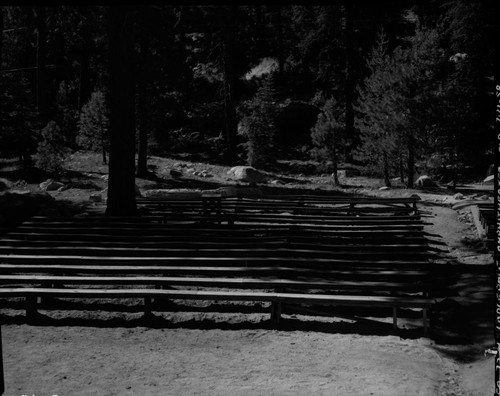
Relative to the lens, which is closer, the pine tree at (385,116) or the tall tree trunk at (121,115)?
the tall tree trunk at (121,115)

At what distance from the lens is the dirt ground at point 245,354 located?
5699 millimetres

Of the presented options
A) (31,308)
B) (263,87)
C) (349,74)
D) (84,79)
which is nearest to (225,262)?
(31,308)

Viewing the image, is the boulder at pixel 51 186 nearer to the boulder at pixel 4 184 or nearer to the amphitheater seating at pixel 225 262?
the boulder at pixel 4 184

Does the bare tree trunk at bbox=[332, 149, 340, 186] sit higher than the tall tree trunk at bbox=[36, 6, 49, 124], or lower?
lower

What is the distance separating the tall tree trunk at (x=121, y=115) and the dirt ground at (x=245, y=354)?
18.6 feet

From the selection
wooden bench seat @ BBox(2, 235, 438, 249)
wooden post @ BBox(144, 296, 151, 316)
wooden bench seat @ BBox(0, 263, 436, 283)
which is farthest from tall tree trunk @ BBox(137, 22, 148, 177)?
wooden post @ BBox(144, 296, 151, 316)

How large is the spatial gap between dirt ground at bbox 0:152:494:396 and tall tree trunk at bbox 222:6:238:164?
Result: 27.3 meters

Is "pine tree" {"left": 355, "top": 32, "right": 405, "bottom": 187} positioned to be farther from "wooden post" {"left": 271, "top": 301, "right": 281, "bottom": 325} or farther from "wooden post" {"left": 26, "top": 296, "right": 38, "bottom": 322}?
"wooden post" {"left": 26, "top": 296, "right": 38, "bottom": 322}

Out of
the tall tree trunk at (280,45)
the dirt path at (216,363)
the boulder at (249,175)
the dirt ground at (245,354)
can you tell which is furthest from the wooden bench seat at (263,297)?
the tall tree trunk at (280,45)

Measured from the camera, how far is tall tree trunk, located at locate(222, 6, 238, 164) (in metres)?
33.6

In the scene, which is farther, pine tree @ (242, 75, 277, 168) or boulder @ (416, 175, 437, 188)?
pine tree @ (242, 75, 277, 168)

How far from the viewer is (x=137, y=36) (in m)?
25.5

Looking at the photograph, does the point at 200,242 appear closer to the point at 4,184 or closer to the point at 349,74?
the point at 4,184

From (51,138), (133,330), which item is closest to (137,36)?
(51,138)
